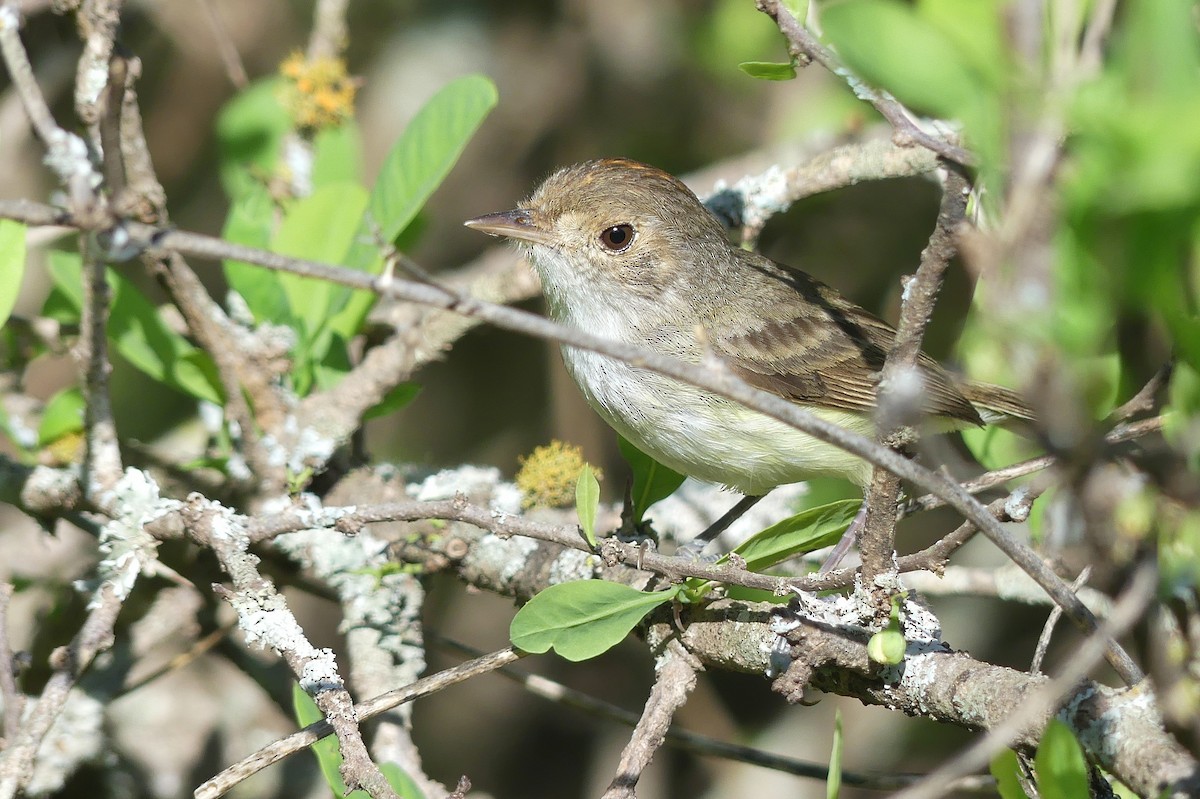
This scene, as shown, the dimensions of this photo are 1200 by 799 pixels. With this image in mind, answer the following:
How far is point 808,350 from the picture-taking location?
392 centimetres

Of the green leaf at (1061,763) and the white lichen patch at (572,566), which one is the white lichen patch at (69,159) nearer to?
the white lichen patch at (572,566)

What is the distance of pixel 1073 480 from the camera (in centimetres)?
106

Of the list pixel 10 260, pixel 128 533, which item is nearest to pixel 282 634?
pixel 128 533

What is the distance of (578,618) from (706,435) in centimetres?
107

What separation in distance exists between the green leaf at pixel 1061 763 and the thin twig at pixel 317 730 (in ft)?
3.68

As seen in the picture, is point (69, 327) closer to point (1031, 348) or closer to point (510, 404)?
point (1031, 348)

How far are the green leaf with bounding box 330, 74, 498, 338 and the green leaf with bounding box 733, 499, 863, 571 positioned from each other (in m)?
1.30

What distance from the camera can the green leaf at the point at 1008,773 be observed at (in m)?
1.91

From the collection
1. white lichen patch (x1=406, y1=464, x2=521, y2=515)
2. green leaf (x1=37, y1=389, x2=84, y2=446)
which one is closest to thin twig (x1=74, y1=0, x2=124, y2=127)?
green leaf (x1=37, y1=389, x2=84, y2=446)

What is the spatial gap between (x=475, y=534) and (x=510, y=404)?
12.7 feet

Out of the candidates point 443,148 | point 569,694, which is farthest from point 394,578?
point 443,148

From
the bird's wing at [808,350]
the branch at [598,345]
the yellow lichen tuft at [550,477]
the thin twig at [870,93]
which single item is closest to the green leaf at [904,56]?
the thin twig at [870,93]

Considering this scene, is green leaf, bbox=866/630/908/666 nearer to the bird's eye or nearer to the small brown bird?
the small brown bird

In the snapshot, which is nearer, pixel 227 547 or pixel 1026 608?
pixel 227 547
